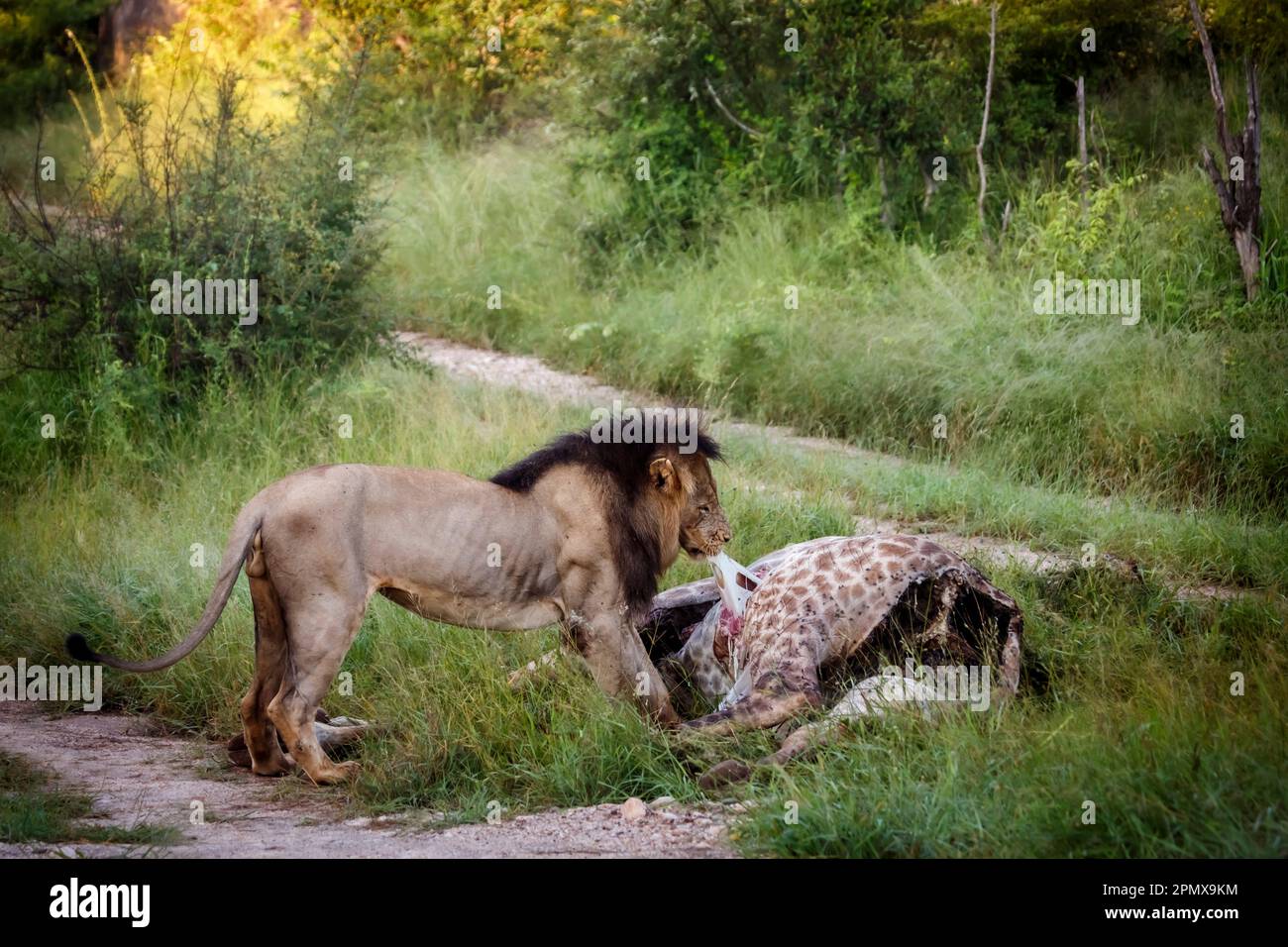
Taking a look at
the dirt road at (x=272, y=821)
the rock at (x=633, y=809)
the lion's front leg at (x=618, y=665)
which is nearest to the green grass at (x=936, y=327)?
the lion's front leg at (x=618, y=665)

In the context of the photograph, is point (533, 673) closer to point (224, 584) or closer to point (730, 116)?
point (224, 584)

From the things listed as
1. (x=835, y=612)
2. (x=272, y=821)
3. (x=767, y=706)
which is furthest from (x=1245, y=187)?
(x=272, y=821)

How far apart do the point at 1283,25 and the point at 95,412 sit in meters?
9.70

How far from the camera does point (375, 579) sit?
545 centimetres

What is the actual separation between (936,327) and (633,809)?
6825 mm

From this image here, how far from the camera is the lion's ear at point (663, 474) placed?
5.87 meters

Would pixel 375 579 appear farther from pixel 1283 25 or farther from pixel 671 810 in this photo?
pixel 1283 25

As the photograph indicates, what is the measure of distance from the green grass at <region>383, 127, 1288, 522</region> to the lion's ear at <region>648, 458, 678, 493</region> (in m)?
3.82

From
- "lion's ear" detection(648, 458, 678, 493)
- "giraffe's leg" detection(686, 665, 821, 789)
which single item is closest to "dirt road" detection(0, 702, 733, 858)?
"giraffe's leg" detection(686, 665, 821, 789)

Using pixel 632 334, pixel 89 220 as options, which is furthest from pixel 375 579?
pixel 632 334

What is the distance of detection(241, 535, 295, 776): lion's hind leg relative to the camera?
5520 mm

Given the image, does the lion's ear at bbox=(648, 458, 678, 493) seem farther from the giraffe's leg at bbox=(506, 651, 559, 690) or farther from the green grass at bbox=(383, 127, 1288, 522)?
the green grass at bbox=(383, 127, 1288, 522)

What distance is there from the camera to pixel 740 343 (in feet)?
37.1

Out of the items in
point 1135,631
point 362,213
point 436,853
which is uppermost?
point 362,213
